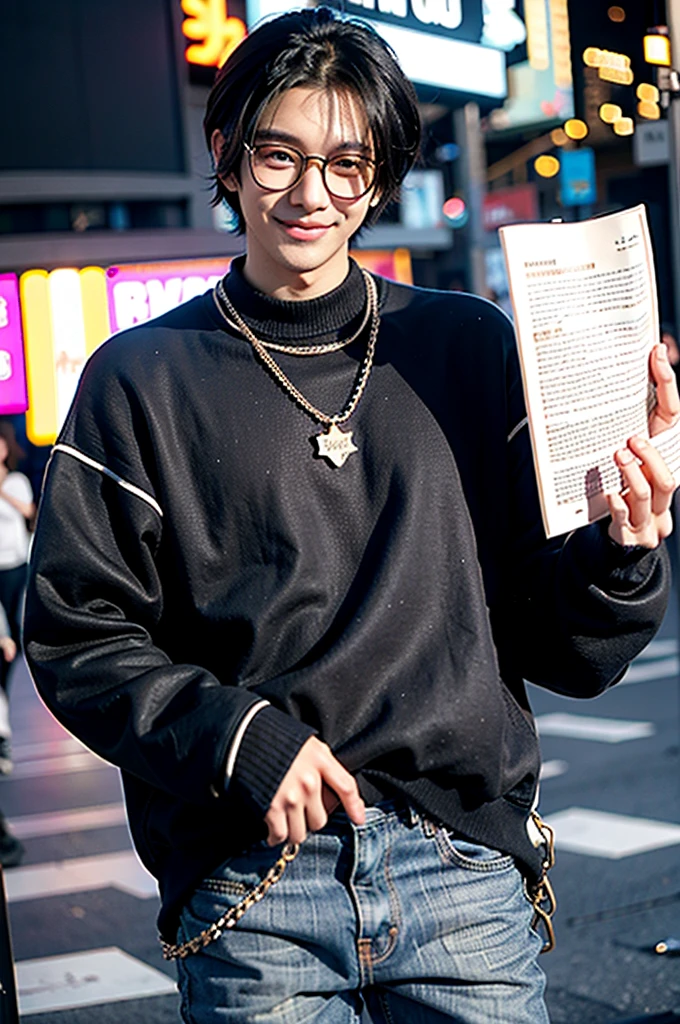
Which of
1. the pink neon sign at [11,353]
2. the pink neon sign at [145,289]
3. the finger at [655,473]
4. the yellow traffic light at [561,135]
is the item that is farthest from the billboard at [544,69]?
the finger at [655,473]

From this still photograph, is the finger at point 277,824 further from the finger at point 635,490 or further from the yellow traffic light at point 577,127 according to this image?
the yellow traffic light at point 577,127

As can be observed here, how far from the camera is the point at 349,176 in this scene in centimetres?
188

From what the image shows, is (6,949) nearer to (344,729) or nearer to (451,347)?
(344,729)

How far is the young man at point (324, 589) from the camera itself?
Answer: 1.77 m

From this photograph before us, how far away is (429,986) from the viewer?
5.91 feet

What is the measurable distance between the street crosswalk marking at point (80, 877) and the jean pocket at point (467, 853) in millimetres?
3699

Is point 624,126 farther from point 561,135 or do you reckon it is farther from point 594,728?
point 561,135

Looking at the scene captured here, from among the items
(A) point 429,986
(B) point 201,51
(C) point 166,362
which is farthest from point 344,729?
(B) point 201,51

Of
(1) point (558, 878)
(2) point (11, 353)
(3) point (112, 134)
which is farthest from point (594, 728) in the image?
(3) point (112, 134)

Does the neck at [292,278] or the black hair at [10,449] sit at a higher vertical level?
the neck at [292,278]

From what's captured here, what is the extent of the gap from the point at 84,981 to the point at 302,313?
Result: 3121mm

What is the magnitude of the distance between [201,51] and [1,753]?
6355 millimetres

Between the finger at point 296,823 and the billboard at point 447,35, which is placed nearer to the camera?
the finger at point 296,823

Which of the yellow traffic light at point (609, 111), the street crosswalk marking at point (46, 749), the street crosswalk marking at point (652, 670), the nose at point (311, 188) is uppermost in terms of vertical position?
the yellow traffic light at point (609, 111)
